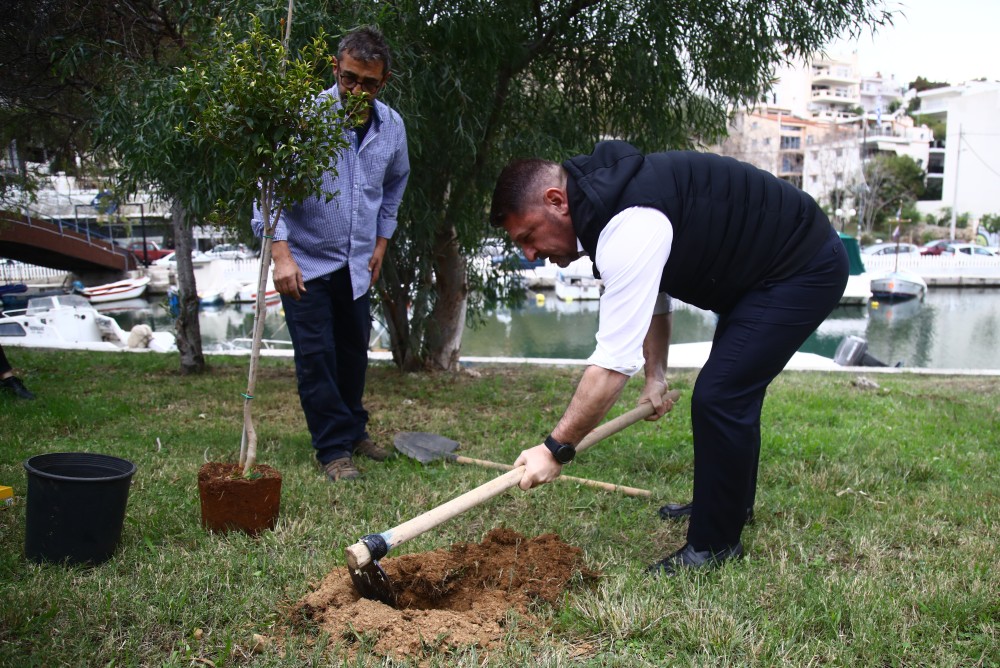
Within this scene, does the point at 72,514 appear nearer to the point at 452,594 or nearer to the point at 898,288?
the point at 452,594

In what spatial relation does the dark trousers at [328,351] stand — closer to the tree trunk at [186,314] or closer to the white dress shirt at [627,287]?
the white dress shirt at [627,287]

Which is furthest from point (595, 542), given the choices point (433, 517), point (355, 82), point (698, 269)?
point (355, 82)

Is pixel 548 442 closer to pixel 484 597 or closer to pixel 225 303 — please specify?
pixel 484 597

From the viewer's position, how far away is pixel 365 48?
11.9 ft

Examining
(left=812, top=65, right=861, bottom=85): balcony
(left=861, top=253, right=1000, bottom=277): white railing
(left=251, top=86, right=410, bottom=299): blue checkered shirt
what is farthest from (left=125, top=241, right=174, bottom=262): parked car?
(left=812, top=65, right=861, bottom=85): balcony

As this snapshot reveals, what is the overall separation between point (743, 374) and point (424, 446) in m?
2.11

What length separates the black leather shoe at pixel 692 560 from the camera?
2.86m

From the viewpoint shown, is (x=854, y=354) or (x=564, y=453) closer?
(x=564, y=453)

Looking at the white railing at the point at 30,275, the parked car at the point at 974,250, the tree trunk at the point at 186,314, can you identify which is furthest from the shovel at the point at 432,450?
the parked car at the point at 974,250

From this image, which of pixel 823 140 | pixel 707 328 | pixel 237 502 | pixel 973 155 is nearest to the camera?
pixel 237 502

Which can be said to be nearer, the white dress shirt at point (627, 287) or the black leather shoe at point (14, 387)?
the white dress shirt at point (627, 287)

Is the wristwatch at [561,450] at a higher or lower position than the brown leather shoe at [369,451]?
higher

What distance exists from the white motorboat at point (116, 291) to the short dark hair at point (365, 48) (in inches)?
1090

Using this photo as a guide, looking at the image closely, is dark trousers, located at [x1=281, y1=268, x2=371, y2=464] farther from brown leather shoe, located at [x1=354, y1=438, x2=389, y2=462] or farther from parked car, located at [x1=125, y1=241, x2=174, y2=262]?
parked car, located at [x1=125, y1=241, x2=174, y2=262]
